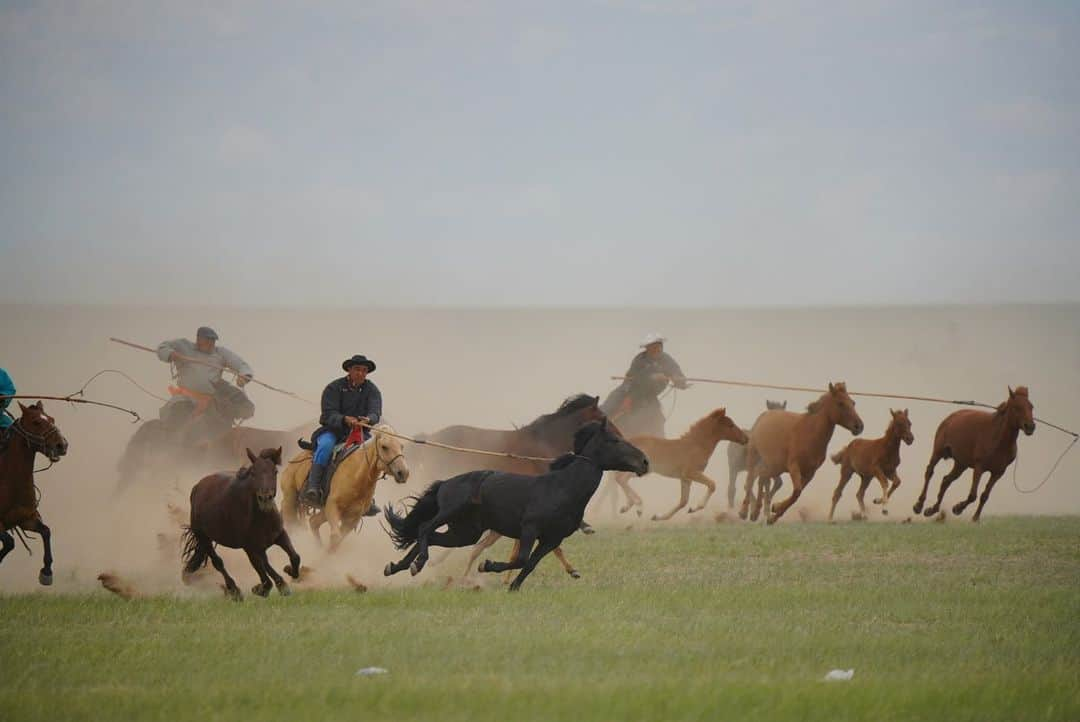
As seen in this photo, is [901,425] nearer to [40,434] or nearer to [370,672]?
[40,434]

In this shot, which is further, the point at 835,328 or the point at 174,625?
the point at 835,328

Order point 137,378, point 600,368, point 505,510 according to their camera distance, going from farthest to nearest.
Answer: point 600,368, point 137,378, point 505,510

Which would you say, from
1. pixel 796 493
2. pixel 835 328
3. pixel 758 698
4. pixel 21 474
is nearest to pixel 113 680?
pixel 758 698

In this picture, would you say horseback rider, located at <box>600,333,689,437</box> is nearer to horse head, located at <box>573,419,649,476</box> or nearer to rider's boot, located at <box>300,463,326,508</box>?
rider's boot, located at <box>300,463,326,508</box>

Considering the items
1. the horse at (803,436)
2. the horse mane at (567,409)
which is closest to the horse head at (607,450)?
the horse mane at (567,409)

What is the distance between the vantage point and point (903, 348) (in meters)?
74.9

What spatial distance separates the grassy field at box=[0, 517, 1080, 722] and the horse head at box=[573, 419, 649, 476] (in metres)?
1.19

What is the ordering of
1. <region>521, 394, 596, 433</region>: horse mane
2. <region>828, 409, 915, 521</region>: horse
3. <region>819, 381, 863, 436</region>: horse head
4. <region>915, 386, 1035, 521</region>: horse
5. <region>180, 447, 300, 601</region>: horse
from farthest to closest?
<region>828, 409, 915, 521</region>: horse < <region>819, 381, 863, 436</region>: horse head < <region>915, 386, 1035, 521</region>: horse < <region>521, 394, 596, 433</region>: horse mane < <region>180, 447, 300, 601</region>: horse

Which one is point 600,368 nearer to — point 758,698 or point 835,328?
point 835,328

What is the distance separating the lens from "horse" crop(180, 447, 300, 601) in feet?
48.0

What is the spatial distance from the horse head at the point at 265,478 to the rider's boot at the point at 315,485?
2790 mm

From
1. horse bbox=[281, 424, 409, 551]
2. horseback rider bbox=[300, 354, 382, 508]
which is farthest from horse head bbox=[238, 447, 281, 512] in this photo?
horseback rider bbox=[300, 354, 382, 508]

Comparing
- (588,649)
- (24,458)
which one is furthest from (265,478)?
(588,649)

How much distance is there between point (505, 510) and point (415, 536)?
41.4 inches
